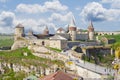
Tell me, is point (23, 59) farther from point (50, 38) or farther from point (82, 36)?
point (82, 36)

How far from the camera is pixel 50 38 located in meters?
75.6

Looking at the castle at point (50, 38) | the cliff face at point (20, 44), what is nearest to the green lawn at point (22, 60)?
the cliff face at point (20, 44)

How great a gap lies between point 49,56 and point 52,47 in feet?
23.4

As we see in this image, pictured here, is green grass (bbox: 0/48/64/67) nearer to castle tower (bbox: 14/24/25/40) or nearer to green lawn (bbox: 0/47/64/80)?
green lawn (bbox: 0/47/64/80)

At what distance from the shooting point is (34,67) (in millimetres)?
62656

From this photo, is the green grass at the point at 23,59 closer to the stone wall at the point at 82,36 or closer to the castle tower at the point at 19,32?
the castle tower at the point at 19,32

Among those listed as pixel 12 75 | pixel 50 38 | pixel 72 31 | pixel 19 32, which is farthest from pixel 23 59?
pixel 72 31

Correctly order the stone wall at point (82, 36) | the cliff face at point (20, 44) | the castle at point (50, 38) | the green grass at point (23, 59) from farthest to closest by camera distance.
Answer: the stone wall at point (82, 36)
the cliff face at point (20, 44)
the castle at point (50, 38)
the green grass at point (23, 59)

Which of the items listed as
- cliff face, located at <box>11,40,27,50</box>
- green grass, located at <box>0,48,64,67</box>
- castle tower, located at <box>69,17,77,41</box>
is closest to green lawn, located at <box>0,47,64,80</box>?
green grass, located at <box>0,48,64,67</box>

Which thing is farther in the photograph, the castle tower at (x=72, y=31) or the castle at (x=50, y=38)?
the castle tower at (x=72, y=31)

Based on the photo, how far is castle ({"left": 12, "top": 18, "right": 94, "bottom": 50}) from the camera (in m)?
71.9

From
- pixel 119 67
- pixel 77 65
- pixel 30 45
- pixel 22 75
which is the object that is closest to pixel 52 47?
pixel 30 45

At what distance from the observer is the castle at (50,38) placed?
71.9 metres

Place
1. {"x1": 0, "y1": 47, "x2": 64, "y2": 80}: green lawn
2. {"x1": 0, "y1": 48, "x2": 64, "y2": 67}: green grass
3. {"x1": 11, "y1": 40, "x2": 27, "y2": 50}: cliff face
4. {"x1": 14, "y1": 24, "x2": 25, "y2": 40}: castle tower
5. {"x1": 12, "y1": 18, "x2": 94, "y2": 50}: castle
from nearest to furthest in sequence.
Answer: {"x1": 0, "y1": 47, "x2": 64, "y2": 80}: green lawn < {"x1": 0, "y1": 48, "x2": 64, "y2": 67}: green grass < {"x1": 12, "y1": 18, "x2": 94, "y2": 50}: castle < {"x1": 11, "y1": 40, "x2": 27, "y2": 50}: cliff face < {"x1": 14, "y1": 24, "x2": 25, "y2": 40}: castle tower
